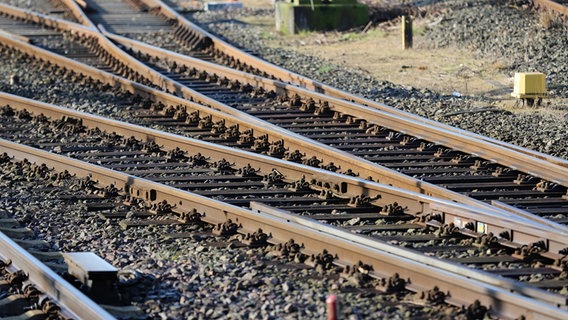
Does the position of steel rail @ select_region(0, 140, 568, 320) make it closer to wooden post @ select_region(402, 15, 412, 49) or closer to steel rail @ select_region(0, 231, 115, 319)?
steel rail @ select_region(0, 231, 115, 319)

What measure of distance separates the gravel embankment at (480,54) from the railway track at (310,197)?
2.71 m

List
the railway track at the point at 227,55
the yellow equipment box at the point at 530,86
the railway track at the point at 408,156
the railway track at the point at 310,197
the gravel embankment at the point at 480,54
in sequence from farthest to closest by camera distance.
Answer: the yellow equipment box at the point at 530,86 → the gravel embankment at the point at 480,54 → the railway track at the point at 227,55 → the railway track at the point at 408,156 → the railway track at the point at 310,197

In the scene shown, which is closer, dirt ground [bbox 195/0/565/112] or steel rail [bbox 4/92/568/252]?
steel rail [bbox 4/92/568/252]

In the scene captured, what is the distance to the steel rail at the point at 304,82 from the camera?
38.1ft

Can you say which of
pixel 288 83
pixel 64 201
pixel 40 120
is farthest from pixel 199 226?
pixel 288 83

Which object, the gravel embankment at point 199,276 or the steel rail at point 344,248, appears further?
the gravel embankment at point 199,276

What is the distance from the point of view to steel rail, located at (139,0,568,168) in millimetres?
11609

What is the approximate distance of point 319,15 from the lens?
22703mm

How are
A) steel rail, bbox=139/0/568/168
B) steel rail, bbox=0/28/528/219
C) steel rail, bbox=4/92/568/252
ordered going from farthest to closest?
steel rail, bbox=139/0/568/168 < steel rail, bbox=0/28/528/219 < steel rail, bbox=4/92/568/252

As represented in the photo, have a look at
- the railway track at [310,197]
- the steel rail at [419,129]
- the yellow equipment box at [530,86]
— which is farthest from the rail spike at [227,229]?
the yellow equipment box at [530,86]

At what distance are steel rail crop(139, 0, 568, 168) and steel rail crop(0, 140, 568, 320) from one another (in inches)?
121

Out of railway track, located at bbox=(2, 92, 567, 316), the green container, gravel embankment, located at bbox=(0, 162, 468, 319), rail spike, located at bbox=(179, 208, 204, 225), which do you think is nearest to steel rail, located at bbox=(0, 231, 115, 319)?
gravel embankment, located at bbox=(0, 162, 468, 319)

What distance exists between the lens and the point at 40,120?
14.4 meters

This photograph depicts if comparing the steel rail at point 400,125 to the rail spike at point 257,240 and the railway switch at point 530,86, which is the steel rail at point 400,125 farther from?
the rail spike at point 257,240
